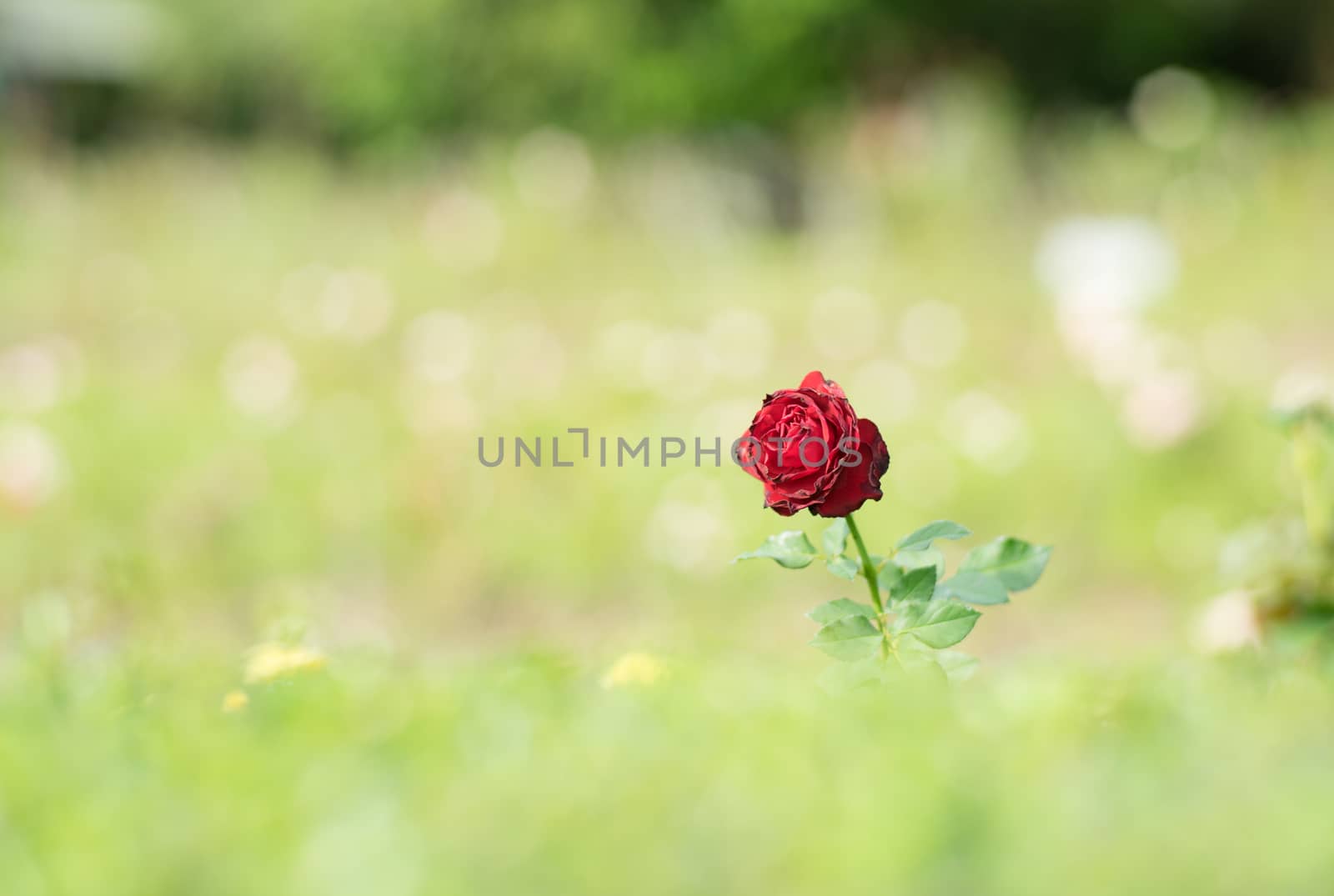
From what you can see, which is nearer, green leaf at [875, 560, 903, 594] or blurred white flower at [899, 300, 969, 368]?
green leaf at [875, 560, 903, 594]

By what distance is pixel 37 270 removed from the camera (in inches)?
223

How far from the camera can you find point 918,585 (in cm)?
131

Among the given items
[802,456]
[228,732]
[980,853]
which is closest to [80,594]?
[228,732]

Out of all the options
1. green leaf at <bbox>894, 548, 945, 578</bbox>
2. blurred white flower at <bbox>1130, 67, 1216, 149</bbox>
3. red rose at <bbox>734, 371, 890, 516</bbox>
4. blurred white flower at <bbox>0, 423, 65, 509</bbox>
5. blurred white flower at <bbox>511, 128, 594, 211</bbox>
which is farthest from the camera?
blurred white flower at <bbox>1130, 67, 1216, 149</bbox>

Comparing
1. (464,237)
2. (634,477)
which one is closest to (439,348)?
(634,477)

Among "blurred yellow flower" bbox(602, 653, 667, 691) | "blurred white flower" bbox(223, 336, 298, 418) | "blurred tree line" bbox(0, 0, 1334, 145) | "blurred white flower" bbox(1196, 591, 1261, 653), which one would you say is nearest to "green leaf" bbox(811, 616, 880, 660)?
"blurred yellow flower" bbox(602, 653, 667, 691)

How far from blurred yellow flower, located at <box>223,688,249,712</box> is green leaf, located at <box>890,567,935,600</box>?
27.8 inches

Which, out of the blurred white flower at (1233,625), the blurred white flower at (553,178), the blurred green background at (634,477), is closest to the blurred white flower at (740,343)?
the blurred green background at (634,477)

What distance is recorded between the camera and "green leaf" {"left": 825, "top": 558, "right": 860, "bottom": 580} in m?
1.27

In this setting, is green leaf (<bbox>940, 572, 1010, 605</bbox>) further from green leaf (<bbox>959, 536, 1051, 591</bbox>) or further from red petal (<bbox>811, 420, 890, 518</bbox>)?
red petal (<bbox>811, 420, 890, 518</bbox>)

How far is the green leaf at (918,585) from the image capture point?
4.29 ft

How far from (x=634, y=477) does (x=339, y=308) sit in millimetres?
1770

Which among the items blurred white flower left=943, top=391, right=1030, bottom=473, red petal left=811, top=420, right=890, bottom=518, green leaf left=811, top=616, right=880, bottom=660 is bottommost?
blurred white flower left=943, top=391, right=1030, bottom=473

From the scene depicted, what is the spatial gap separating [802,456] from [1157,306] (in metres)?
4.80
